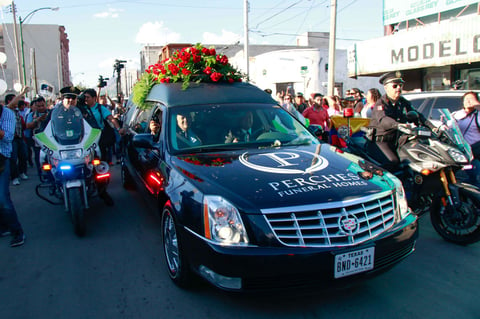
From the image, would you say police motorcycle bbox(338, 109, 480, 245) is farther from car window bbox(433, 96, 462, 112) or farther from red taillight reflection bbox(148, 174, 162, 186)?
car window bbox(433, 96, 462, 112)

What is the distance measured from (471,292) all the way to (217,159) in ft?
8.19

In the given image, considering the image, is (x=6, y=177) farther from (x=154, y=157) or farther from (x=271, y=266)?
(x=271, y=266)

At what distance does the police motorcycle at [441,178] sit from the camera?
433 centimetres

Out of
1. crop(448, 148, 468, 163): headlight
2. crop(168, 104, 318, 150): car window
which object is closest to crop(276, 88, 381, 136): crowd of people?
crop(448, 148, 468, 163): headlight

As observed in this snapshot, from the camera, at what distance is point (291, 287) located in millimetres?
2814

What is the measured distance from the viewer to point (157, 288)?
3.61 m

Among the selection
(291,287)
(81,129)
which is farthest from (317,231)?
(81,129)

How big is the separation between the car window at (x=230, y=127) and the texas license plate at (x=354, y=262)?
5.64 ft

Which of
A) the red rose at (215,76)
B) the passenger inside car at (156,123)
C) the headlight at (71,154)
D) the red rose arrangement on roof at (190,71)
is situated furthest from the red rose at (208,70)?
the headlight at (71,154)

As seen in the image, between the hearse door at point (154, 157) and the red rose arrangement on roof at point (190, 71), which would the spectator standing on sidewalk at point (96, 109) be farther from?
the hearse door at point (154, 157)

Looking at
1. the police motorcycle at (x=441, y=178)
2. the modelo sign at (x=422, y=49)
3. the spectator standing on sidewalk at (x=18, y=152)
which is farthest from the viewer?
the modelo sign at (x=422, y=49)

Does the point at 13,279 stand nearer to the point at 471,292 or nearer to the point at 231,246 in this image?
the point at 231,246

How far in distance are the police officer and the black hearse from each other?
3.88 feet

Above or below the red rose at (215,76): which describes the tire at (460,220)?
below
